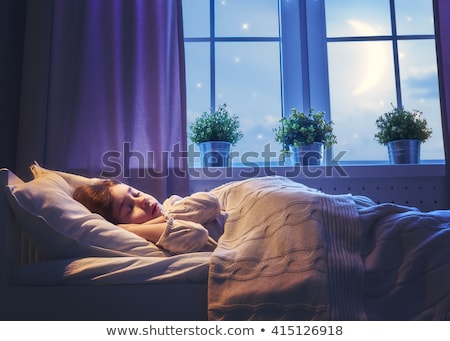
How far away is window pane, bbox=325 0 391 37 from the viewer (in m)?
2.36

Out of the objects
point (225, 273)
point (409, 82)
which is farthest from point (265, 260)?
point (409, 82)

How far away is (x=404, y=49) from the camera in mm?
2352

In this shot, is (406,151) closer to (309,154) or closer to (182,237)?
(309,154)

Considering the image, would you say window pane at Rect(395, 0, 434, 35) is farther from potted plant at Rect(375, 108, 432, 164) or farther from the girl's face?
the girl's face

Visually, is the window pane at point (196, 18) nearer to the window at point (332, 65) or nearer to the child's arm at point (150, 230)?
the window at point (332, 65)

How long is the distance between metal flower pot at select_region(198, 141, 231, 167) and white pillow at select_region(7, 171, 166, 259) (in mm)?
951

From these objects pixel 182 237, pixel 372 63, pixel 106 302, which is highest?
pixel 372 63

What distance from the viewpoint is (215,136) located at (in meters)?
2.11

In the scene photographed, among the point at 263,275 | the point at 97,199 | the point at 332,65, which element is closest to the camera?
the point at 263,275

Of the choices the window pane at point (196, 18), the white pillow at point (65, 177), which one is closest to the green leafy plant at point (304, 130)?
the window pane at point (196, 18)

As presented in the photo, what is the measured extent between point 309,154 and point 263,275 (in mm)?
1150

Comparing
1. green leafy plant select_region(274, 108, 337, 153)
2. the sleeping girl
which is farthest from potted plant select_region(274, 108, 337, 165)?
the sleeping girl

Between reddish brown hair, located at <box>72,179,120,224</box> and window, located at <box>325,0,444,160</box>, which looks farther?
window, located at <box>325,0,444,160</box>

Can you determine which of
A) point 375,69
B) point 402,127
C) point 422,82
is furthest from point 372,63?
point 402,127
